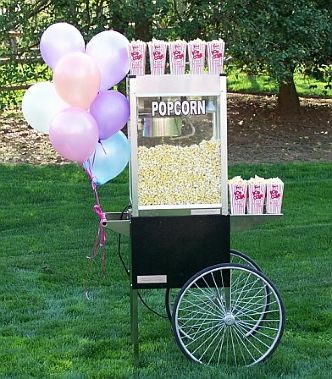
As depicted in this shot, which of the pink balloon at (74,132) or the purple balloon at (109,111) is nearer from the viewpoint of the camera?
the pink balloon at (74,132)

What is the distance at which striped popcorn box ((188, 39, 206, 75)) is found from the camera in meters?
4.45

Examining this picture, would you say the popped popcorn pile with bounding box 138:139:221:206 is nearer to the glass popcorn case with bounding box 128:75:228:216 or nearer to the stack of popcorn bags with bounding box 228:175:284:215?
the glass popcorn case with bounding box 128:75:228:216

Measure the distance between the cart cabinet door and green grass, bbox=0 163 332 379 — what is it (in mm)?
460

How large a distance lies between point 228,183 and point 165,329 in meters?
1.08

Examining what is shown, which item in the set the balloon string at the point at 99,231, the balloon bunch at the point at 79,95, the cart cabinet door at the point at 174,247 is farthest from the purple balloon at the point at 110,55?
the cart cabinet door at the point at 174,247

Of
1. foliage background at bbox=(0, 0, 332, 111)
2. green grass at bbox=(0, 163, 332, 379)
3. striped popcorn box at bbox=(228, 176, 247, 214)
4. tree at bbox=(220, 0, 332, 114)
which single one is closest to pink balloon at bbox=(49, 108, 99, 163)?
striped popcorn box at bbox=(228, 176, 247, 214)

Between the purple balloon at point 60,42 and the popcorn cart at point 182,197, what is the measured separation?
0.43 meters

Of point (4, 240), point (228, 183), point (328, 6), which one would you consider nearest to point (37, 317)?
point (228, 183)

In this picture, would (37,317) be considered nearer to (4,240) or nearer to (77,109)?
(77,109)

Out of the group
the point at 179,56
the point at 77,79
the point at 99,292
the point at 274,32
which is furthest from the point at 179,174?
the point at 274,32

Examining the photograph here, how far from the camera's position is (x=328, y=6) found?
13148 millimetres

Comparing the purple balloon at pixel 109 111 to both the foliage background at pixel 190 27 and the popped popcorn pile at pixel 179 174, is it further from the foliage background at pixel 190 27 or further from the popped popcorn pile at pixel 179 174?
the foliage background at pixel 190 27

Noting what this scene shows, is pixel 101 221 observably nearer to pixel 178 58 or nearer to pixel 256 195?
pixel 256 195

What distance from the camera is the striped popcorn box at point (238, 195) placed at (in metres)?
4.58
